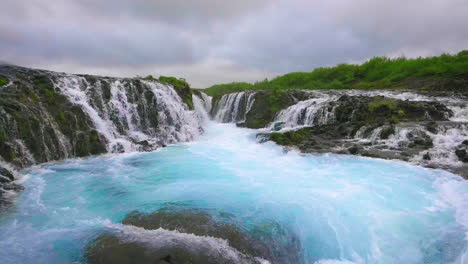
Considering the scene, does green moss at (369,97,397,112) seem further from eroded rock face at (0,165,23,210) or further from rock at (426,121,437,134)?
eroded rock face at (0,165,23,210)

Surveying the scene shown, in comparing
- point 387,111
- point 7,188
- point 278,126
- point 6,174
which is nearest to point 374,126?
point 387,111

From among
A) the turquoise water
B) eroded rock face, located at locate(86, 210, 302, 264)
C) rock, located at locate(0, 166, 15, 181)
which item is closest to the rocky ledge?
the turquoise water

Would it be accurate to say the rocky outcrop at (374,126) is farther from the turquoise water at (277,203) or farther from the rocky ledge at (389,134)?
the turquoise water at (277,203)

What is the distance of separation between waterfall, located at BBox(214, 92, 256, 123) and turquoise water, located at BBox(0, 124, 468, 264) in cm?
1334

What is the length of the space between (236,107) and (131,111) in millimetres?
12042

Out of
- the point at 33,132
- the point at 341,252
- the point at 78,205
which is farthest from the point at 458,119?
the point at 33,132

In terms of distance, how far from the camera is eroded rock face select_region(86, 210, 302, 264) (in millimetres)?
3754

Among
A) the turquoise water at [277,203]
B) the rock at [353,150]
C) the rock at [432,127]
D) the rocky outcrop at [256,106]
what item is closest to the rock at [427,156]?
the turquoise water at [277,203]

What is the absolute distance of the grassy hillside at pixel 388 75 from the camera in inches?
915

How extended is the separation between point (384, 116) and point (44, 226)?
1526 cm

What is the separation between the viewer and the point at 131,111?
1394 cm

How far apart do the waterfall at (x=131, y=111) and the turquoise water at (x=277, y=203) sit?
252 cm

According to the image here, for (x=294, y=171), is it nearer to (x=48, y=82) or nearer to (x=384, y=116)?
(x=384, y=116)

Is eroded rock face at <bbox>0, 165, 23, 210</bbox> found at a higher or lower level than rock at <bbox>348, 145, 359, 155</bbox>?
lower
